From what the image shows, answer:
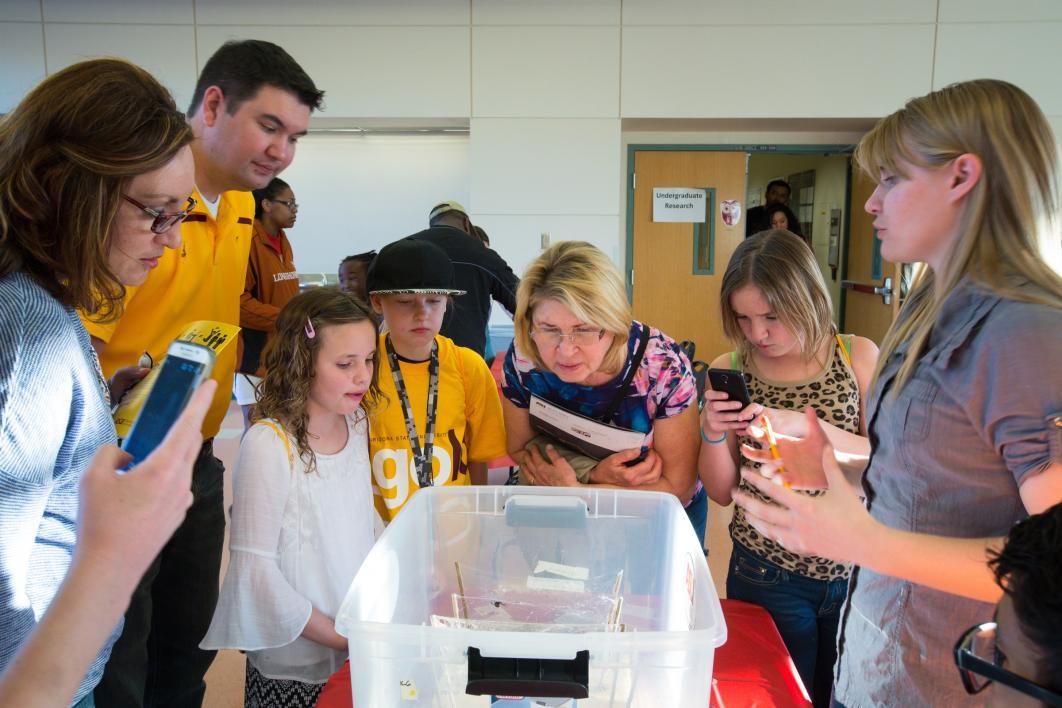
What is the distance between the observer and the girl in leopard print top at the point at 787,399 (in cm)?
147

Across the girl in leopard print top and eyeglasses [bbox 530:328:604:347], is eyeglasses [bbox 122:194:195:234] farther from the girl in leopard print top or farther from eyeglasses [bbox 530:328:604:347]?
the girl in leopard print top

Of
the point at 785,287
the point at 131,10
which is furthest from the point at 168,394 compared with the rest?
the point at 131,10

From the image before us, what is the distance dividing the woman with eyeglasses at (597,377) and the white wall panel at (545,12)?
13.0ft

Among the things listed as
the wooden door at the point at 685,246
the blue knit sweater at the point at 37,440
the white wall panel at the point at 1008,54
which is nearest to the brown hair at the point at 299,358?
the blue knit sweater at the point at 37,440

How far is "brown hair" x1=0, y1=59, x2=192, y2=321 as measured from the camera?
81 centimetres

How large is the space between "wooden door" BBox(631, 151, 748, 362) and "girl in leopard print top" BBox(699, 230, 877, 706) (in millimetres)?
4174

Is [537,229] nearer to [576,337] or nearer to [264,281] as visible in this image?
[264,281]

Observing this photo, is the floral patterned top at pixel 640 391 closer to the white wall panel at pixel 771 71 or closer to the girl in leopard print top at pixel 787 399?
the girl in leopard print top at pixel 787 399

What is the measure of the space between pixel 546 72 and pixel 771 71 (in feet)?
5.20

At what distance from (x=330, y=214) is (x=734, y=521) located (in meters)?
4.95

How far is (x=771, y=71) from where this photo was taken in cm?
497

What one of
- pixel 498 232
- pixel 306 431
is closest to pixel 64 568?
pixel 306 431

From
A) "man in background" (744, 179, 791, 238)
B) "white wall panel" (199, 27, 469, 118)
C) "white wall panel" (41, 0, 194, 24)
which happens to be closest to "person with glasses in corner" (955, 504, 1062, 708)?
"white wall panel" (199, 27, 469, 118)

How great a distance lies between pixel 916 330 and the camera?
0.99 m
